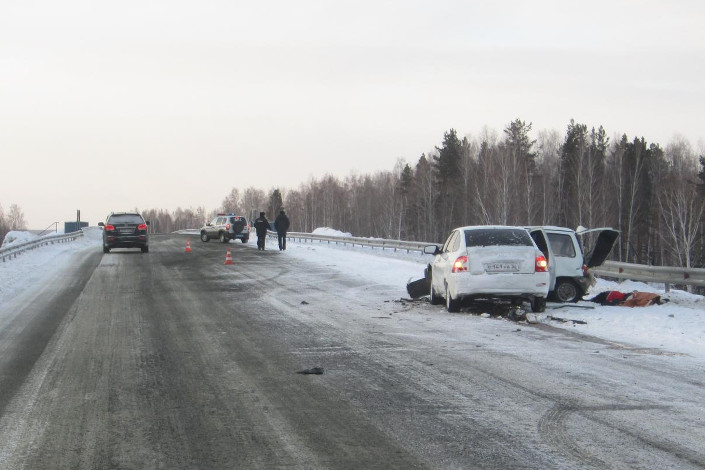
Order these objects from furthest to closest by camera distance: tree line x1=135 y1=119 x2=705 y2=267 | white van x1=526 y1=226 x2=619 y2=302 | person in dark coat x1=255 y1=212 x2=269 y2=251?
tree line x1=135 y1=119 x2=705 y2=267 < person in dark coat x1=255 y1=212 x2=269 y2=251 < white van x1=526 y1=226 x2=619 y2=302

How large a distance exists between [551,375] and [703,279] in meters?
9.51

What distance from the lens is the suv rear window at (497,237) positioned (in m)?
12.9

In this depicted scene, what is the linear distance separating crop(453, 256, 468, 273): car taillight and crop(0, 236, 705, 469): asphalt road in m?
0.85

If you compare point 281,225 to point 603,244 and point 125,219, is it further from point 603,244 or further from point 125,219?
point 603,244

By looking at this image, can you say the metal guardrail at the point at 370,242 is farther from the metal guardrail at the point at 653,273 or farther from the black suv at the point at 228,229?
the metal guardrail at the point at 653,273

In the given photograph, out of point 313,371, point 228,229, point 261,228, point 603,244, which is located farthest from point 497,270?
point 228,229

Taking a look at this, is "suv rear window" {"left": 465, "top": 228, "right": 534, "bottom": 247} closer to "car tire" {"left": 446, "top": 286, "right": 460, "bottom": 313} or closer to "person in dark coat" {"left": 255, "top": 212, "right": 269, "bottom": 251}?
"car tire" {"left": 446, "top": 286, "right": 460, "bottom": 313}

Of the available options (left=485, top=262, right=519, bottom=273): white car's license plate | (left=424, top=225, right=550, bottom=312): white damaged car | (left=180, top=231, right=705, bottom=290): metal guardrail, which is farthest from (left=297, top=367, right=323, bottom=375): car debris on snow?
(left=180, top=231, right=705, bottom=290): metal guardrail

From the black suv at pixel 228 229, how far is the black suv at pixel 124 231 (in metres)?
15.2

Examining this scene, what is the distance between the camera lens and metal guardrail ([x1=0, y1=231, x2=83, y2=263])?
26152 mm

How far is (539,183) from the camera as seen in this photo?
75.8m

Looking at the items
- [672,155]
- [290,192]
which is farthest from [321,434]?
[290,192]

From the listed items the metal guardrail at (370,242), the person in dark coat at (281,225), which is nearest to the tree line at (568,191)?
the metal guardrail at (370,242)

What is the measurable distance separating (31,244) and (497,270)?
84.5ft
